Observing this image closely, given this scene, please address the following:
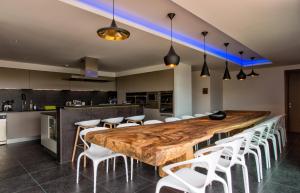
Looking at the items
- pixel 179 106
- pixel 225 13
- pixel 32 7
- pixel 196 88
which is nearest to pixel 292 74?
pixel 196 88

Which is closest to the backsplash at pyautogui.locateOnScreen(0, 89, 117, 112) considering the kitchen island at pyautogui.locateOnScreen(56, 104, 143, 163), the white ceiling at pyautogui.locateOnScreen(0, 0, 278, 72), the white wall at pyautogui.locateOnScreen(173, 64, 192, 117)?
the white ceiling at pyautogui.locateOnScreen(0, 0, 278, 72)

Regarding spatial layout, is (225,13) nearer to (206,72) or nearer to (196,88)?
(206,72)

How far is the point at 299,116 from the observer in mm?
6148

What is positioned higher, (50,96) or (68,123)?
(50,96)

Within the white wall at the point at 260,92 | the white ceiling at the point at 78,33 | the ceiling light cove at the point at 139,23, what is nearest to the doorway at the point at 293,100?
the white wall at the point at 260,92

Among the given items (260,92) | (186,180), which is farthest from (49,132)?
(260,92)

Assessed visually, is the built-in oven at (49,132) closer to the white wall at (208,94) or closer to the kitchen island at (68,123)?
the kitchen island at (68,123)

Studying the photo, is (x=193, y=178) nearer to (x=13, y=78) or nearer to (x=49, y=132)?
(x=49, y=132)

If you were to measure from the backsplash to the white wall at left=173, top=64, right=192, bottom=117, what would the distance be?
324 centimetres

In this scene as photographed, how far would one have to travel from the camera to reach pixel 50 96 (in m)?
6.18

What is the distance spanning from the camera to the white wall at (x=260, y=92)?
6.11 meters

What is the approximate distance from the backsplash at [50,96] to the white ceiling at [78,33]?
1.16 m

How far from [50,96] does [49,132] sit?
8.54 feet

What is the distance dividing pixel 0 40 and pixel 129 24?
2.54 m
